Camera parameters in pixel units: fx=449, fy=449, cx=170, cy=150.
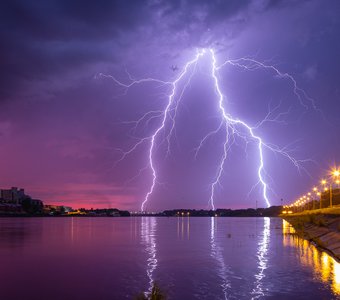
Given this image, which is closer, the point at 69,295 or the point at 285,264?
the point at 69,295

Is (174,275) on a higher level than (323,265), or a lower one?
lower

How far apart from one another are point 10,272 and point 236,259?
41.2 ft

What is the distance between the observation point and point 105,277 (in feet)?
66.3

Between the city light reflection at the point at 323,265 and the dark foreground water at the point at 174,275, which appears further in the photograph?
the city light reflection at the point at 323,265

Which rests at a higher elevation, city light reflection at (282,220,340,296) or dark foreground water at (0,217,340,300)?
city light reflection at (282,220,340,296)

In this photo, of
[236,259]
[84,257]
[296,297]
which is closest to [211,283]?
[296,297]

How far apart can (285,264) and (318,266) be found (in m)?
2.13

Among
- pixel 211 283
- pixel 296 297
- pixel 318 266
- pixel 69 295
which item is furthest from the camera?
pixel 318 266

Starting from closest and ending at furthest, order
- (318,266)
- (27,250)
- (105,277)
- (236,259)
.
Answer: (105,277)
(318,266)
(236,259)
(27,250)

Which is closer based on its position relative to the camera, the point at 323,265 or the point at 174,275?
the point at 174,275

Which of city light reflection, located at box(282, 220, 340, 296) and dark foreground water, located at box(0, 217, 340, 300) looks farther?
city light reflection, located at box(282, 220, 340, 296)

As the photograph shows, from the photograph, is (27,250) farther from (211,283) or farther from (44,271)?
(211,283)

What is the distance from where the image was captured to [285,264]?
77.6 ft

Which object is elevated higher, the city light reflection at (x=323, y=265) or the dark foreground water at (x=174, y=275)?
the city light reflection at (x=323, y=265)
